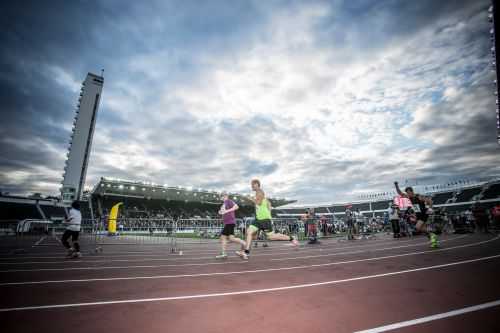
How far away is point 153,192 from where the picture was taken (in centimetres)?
5200

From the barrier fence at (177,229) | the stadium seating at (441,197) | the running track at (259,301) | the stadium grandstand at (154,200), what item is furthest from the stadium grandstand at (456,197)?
the running track at (259,301)

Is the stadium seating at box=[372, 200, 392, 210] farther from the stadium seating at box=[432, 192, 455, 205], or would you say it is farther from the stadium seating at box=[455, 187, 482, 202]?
the stadium seating at box=[455, 187, 482, 202]

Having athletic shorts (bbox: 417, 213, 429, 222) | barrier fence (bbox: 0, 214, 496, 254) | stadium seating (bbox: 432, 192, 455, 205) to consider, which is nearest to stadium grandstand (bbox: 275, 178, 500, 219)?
stadium seating (bbox: 432, 192, 455, 205)

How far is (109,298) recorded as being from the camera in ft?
10.00

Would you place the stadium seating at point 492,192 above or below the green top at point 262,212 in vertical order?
above

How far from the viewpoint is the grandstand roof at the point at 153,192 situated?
45.9 metres

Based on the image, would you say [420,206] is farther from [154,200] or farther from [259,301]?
[154,200]

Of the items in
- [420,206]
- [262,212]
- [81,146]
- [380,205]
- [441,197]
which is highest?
[81,146]

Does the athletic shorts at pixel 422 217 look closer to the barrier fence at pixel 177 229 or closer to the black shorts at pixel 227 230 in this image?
the barrier fence at pixel 177 229

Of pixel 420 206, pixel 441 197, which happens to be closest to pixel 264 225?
pixel 420 206

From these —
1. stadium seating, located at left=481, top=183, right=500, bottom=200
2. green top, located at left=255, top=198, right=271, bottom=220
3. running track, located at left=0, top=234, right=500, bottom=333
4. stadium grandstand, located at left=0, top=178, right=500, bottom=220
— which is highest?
stadium seating, located at left=481, top=183, right=500, bottom=200

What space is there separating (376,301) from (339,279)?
122cm

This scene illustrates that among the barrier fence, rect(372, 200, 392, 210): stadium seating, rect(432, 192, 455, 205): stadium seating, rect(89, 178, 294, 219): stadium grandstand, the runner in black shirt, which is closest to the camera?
the runner in black shirt

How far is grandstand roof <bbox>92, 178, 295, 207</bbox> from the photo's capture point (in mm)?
45931
